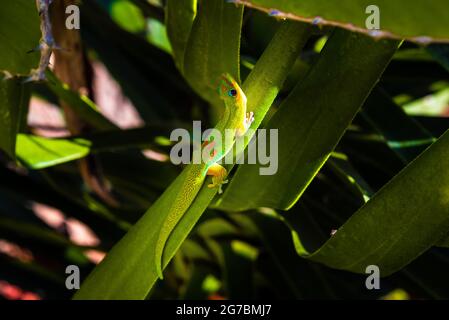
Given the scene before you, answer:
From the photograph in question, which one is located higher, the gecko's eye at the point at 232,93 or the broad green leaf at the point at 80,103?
the broad green leaf at the point at 80,103

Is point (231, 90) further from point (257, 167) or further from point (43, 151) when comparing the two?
point (43, 151)

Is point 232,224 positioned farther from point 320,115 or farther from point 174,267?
point 320,115

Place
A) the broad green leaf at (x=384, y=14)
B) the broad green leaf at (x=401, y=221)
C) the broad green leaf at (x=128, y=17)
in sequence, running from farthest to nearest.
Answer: the broad green leaf at (x=128, y=17) < the broad green leaf at (x=401, y=221) < the broad green leaf at (x=384, y=14)

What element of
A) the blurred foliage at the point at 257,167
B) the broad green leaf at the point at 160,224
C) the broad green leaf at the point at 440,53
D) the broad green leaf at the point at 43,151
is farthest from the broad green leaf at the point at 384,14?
the broad green leaf at the point at 43,151

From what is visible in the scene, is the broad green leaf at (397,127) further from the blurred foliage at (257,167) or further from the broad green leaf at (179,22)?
the broad green leaf at (179,22)

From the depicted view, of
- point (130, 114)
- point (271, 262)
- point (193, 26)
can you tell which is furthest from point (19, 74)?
point (130, 114)

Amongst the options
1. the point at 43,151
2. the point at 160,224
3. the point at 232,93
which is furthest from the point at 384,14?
the point at 43,151

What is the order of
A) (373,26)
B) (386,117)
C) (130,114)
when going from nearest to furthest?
(373,26) < (386,117) < (130,114)
